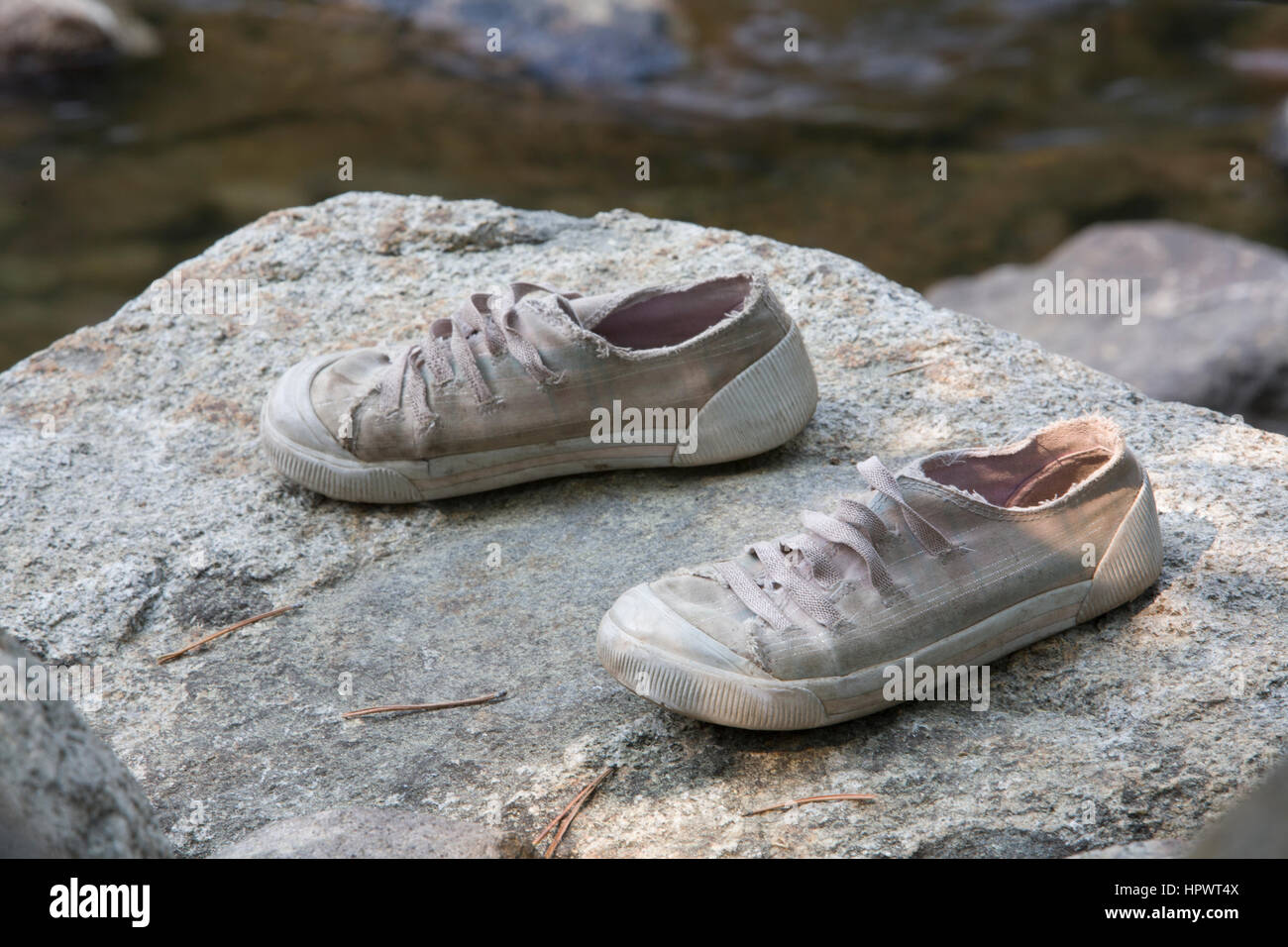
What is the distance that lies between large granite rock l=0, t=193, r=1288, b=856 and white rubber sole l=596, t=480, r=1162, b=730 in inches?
2.7

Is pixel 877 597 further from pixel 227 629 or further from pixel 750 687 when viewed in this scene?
pixel 227 629

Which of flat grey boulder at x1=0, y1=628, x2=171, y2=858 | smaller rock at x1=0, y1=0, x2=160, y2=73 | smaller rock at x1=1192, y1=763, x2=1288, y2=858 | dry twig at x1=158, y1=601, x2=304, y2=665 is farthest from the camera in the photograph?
smaller rock at x1=0, y1=0, x2=160, y2=73

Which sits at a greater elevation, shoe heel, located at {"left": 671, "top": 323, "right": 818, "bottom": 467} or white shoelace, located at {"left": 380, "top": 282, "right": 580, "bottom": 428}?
white shoelace, located at {"left": 380, "top": 282, "right": 580, "bottom": 428}

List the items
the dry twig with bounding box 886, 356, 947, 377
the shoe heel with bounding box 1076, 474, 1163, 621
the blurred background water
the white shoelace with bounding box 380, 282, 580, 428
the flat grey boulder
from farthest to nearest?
the blurred background water
the dry twig with bounding box 886, 356, 947, 377
the white shoelace with bounding box 380, 282, 580, 428
the shoe heel with bounding box 1076, 474, 1163, 621
the flat grey boulder

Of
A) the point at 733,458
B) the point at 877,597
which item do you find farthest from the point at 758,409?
the point at 877,597

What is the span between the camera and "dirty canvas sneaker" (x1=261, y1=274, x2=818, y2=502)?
254 centimetres

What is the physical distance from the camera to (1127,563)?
6.90ft

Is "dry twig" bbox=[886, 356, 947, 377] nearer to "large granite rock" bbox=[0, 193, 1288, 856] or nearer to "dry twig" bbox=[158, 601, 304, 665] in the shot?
"large granite rock" bbox=[0, 193, 1288, 856]

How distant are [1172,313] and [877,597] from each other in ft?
14.2

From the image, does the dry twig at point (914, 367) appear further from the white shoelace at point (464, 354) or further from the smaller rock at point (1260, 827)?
the smaller rock at point (1260, 827)

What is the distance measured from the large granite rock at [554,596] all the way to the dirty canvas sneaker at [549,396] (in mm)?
89

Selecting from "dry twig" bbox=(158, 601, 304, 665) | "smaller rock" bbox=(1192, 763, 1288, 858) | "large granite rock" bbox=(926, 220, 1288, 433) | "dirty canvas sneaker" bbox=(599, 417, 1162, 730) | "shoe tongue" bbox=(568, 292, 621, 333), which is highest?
"shoe tongue" bbox=(568, 292, 621, 333)

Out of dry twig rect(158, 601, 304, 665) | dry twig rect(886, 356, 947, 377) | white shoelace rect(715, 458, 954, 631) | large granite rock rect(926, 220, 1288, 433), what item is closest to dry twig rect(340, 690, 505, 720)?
dry twig rect(158, 601, 304, 665)

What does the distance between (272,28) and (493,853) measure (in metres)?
9.70
